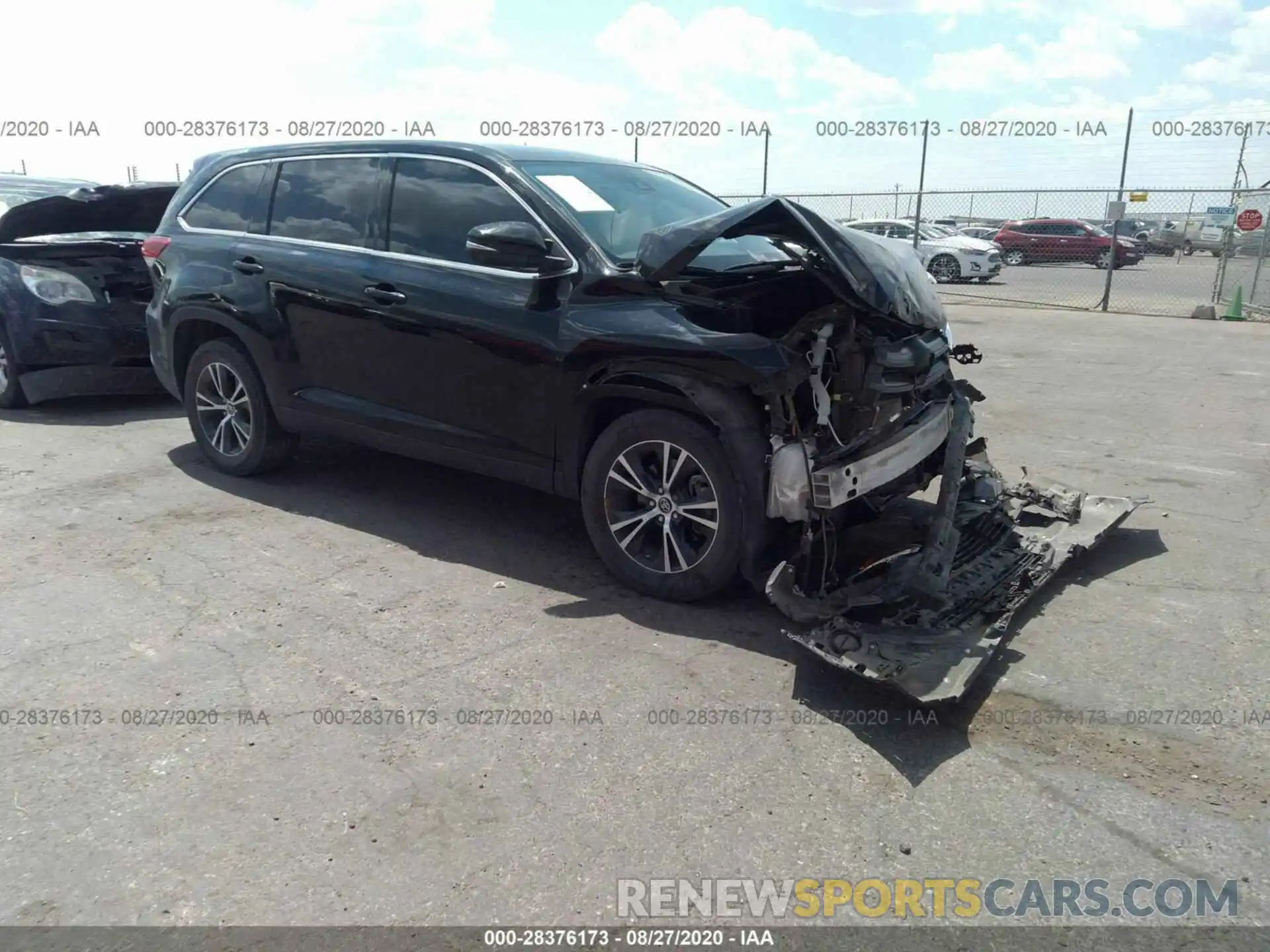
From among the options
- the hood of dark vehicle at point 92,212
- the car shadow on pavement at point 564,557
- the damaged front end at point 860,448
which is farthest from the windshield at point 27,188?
the damaged front end at point 860,448

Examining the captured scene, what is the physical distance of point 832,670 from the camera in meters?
3.64

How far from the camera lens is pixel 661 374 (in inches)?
159

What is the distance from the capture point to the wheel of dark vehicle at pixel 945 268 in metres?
22.8

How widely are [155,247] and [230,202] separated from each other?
67 cm

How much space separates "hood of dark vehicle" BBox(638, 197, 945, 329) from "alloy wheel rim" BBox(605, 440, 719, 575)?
773 mm

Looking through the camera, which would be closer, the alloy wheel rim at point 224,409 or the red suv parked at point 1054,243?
the alloy wheel rim at point 224,409

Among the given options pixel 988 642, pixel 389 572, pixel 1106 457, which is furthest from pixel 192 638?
pixel 1106 457

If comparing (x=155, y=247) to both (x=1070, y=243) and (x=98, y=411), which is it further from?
(x=1070, y=243)

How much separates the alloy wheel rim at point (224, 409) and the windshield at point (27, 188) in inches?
146

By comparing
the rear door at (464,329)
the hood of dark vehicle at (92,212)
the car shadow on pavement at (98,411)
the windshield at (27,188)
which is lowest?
the car shadow on pavement at (98,411)

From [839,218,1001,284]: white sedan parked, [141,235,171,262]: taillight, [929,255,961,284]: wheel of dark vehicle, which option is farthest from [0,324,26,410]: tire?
[929,255,961,284]: wheel of dark vehicle

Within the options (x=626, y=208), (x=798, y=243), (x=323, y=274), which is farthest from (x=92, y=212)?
(x=798, y=243)

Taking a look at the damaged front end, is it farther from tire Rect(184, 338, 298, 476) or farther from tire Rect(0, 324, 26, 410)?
tire Rect(0, 324, 26, 410)

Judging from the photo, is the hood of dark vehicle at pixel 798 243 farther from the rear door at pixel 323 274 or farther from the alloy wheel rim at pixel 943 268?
the alloy wheel rim at pixel 943 268
